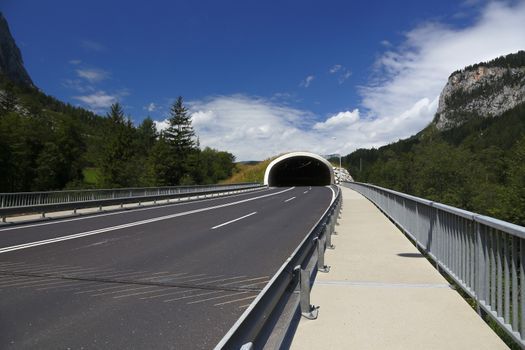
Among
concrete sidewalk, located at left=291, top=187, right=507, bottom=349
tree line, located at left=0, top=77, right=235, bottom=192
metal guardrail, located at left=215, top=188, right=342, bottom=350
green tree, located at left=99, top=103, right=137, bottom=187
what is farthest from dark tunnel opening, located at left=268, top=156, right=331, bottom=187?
metal guardrail, located at left=215, top=188, right=342, bottom=350

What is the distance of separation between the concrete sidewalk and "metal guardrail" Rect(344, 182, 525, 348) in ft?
0.82

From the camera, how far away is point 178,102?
234 ft

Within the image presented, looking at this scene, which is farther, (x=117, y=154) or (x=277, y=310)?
(x=117, y=154)

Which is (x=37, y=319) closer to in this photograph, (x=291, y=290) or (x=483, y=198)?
(x=291, y=290)

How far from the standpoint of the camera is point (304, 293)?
14.6ft

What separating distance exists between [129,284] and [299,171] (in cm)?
8768

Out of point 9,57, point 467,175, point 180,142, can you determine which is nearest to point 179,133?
point 180,142

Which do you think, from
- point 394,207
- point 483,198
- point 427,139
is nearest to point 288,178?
point 427,139

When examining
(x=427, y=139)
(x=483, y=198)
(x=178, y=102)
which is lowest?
(x=483, y=198)

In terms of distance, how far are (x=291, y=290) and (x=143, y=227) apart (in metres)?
9.43

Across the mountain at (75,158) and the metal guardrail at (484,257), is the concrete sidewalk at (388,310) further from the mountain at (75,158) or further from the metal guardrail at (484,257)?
the mountain at (75,158)

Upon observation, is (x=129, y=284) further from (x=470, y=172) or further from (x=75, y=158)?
(x=75, y=158)

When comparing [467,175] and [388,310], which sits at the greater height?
[467,175]

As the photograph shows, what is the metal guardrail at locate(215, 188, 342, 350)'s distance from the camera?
7.93ft
